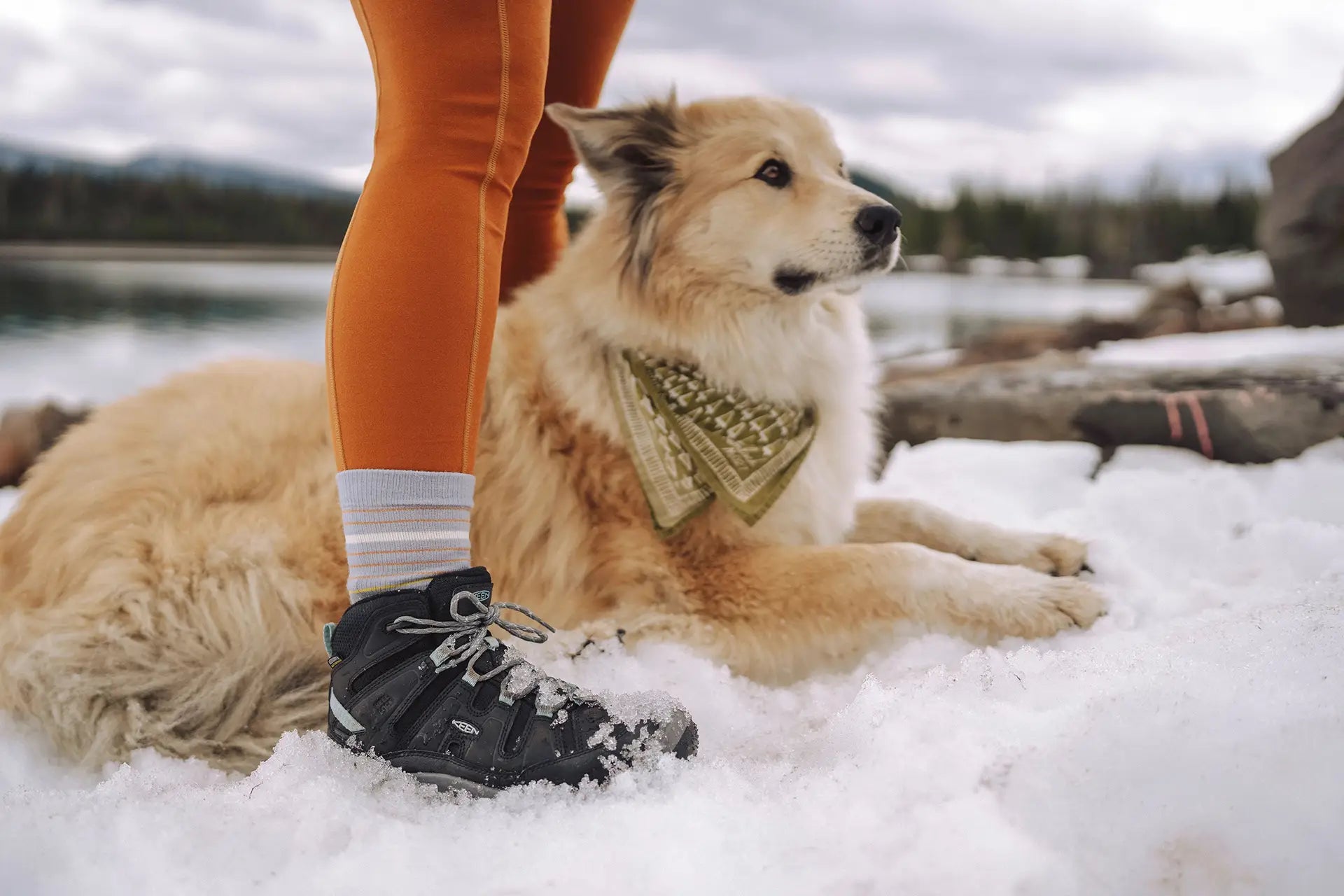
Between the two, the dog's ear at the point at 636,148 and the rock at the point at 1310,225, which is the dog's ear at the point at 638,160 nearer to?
the dog's ear at the point at 636,148

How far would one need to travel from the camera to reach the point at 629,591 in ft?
5.52

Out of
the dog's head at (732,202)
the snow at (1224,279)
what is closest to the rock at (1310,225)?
the snow at (1224,279)

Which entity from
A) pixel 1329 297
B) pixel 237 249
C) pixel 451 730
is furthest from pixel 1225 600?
pixel 237 249

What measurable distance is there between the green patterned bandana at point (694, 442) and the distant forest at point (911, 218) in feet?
1.90

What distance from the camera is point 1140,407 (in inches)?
112

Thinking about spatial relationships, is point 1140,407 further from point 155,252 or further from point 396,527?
point 155,252

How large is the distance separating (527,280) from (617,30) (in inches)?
25.5

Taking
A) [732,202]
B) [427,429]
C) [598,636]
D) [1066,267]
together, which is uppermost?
[732,202]

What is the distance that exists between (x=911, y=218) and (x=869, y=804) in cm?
816

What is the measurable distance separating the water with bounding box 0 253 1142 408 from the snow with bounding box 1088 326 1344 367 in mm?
1288

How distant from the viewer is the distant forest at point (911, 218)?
317 inches

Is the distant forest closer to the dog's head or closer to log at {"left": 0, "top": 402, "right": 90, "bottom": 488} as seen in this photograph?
the dog's head

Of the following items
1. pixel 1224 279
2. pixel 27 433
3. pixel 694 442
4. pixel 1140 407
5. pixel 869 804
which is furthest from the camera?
pixel 1224 279

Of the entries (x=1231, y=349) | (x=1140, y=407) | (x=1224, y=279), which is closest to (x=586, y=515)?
(x=1140, y=407)
